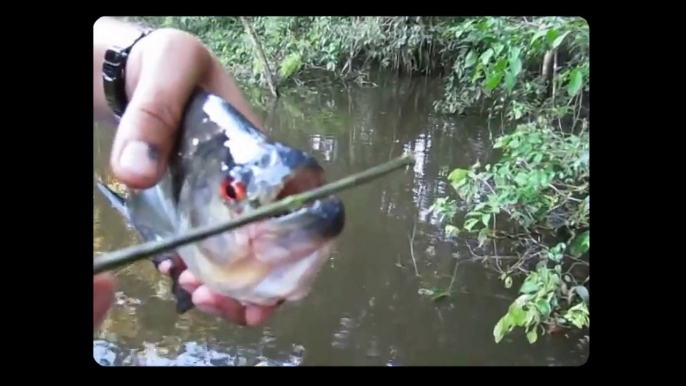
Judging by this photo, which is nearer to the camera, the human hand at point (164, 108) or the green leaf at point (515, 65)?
the human hand at point (164, 108)

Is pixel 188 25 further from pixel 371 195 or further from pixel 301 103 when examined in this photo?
pixel 371 195

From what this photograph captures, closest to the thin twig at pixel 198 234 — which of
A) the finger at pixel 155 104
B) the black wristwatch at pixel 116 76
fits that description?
the finger at pixel 155 104

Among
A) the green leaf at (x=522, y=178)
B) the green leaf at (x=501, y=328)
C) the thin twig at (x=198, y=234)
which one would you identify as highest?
the thin twig at (x=198, y=234)

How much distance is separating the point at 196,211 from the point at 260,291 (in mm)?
170

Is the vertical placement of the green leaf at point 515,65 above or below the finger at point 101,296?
above

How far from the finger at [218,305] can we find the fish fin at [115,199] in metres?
0.18

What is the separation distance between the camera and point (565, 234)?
4.92 ft

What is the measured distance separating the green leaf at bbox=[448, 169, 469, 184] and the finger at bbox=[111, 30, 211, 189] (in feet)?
1.86

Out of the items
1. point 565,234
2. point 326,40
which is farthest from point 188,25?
point 565,234

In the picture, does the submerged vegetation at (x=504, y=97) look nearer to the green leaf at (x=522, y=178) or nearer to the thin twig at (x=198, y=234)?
the green leaf at (x=522, y=178)

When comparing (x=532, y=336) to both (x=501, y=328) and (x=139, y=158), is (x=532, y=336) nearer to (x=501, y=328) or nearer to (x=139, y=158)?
(x=501, y=328)

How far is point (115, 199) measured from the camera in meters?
1.17

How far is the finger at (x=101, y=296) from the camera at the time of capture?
3.75 feet

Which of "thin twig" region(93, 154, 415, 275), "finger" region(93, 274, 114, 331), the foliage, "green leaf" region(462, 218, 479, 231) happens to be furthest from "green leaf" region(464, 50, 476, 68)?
"finger" region(93, 274, 114, 331)
